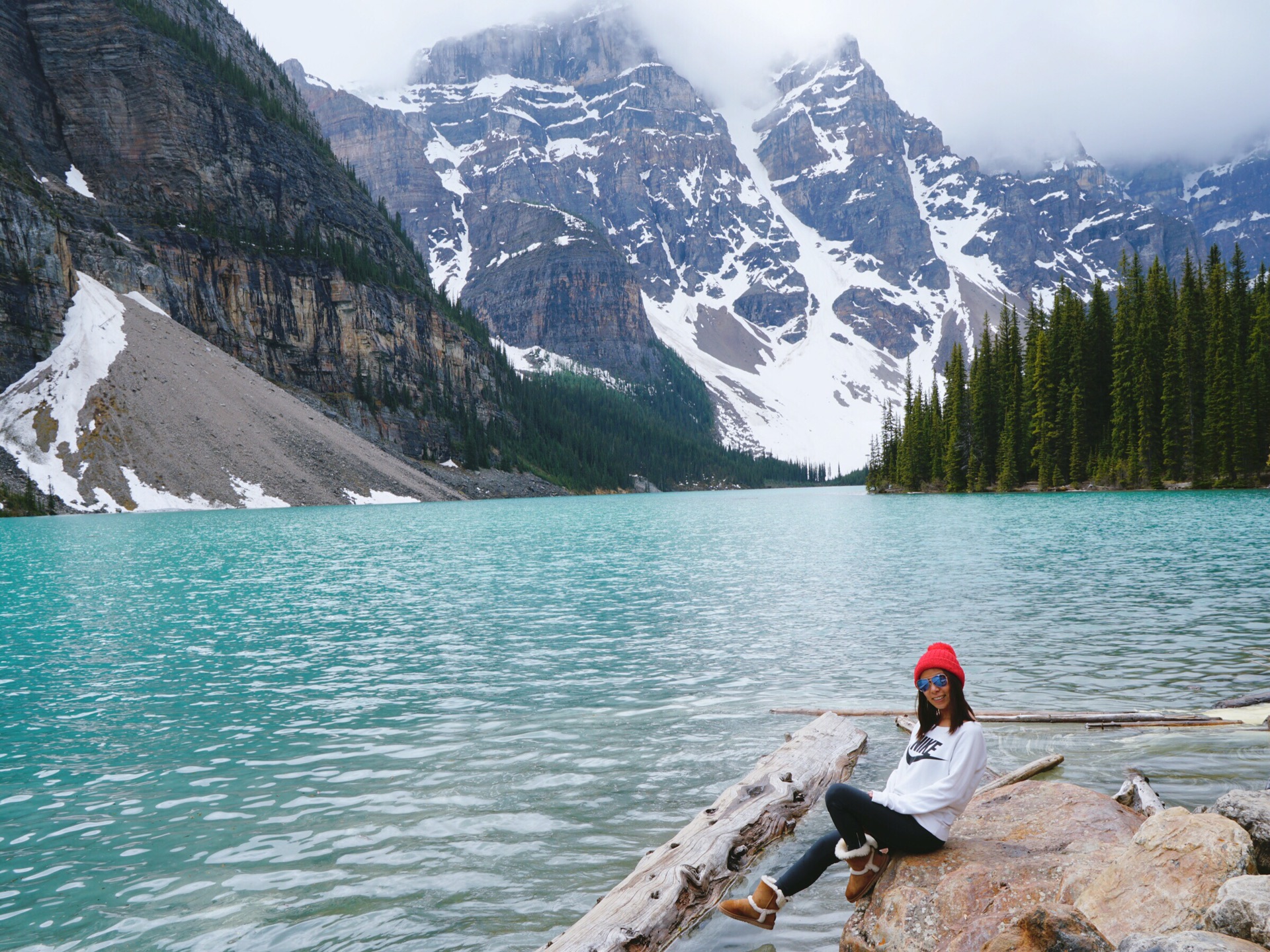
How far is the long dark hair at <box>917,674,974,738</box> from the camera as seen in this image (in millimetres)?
6266

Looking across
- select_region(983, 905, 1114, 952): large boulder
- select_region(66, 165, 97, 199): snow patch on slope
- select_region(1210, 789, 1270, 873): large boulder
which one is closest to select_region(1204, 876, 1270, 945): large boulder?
select_region(983, 905, 1114, 952): large boulder

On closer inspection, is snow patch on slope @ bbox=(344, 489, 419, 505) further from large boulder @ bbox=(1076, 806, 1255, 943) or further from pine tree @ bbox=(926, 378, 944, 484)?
large boulder @ bbox=(1076, 806, 1255, 943)

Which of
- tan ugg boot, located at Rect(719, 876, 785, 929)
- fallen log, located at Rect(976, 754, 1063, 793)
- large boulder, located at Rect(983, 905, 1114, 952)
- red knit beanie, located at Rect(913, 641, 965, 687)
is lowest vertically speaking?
tan ugg boot, located at Rect(719, 876, 785, 929)

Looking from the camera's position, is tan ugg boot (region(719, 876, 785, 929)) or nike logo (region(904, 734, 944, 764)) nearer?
tan ugg boot (region(719, 876, 785, 929))

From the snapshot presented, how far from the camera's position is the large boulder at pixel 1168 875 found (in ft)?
16.6

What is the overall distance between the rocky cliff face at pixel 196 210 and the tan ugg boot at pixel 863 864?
113m

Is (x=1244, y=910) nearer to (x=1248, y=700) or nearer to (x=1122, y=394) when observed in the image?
(x=1248, y=700)

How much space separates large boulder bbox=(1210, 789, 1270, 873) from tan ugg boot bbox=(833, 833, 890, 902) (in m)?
2.46

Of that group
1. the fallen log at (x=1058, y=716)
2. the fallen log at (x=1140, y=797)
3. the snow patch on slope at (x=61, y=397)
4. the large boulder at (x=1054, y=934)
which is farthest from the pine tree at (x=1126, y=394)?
the snow patch on slope at (x=61, y=397)

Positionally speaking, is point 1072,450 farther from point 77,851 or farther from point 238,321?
point 238,321

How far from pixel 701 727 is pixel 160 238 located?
139 metres

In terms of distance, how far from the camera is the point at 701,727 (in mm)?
11602

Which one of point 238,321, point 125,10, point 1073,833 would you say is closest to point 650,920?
point 1073,833

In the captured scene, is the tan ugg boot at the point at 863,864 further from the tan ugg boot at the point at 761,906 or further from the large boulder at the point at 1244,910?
the large boulder at the point at 1244,910
